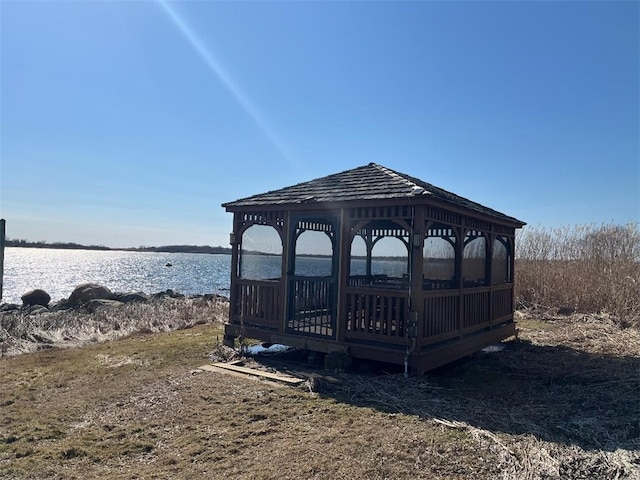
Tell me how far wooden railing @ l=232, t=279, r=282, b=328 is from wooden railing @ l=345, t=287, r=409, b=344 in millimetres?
1325

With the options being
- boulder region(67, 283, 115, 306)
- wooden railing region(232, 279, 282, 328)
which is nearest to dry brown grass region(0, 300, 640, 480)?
wooden railing region(232, 279, 282, 328)

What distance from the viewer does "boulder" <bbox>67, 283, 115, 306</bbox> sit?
18.9 m

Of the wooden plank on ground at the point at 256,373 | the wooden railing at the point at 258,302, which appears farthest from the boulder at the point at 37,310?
the wooden plank on ground at the point at 256,373

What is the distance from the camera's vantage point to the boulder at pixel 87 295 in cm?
1892

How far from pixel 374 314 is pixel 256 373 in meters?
1.85

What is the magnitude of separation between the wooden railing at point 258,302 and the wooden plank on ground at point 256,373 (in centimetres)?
105

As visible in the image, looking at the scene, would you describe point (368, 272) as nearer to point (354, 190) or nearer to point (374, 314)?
point (354, 190)

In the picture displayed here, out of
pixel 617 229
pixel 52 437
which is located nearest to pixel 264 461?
pixel 52 437

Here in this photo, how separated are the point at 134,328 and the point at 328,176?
21.1ft

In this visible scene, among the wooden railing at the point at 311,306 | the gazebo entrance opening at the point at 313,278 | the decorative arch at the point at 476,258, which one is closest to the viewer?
the wooden railing at the point at 311,306

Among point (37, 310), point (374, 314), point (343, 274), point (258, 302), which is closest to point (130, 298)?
point (37, 310)

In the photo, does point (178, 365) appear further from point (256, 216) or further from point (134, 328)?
point (134, 328)

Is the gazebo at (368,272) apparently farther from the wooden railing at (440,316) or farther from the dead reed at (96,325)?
the dead reed at (96,325)

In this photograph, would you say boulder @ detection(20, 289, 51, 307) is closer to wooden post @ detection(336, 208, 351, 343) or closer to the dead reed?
the dead reed
